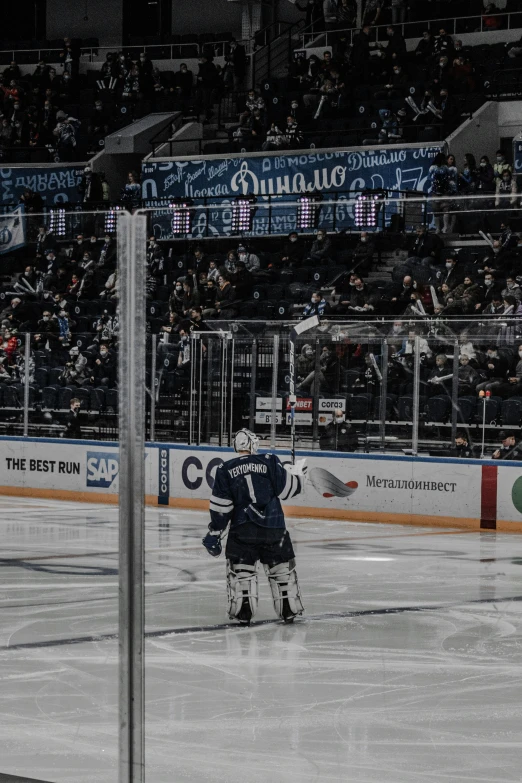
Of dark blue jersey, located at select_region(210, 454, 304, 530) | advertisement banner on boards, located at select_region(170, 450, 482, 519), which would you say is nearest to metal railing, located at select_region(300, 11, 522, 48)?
advertisement banner on boards, located at select_region(170, 450, 482, 519)

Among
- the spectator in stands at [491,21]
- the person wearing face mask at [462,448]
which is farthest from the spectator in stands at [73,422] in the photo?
the spectator in stands at [491,21]

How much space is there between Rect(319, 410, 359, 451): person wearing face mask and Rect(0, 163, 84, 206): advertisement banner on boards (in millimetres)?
12574

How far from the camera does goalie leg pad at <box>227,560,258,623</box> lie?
26.4ft

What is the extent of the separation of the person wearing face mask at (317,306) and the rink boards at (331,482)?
7.84 feet

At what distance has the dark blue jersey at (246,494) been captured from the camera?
311 inches

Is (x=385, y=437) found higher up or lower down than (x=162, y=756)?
higher up

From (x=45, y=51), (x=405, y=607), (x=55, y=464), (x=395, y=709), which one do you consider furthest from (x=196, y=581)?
(x=45, y=51)

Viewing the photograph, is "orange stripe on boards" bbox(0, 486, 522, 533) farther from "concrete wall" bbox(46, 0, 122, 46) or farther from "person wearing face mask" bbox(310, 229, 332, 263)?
"concrete wall" bbox(46, 0, 122, 46)

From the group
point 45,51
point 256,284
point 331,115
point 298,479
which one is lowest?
point 298,479

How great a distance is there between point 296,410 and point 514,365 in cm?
271

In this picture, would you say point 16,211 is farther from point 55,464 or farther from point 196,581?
point 196,581

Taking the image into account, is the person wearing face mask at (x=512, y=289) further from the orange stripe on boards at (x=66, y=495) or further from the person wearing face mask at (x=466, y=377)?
the orange stripe on boards at (x=66, y=495)

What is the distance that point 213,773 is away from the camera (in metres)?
4.75

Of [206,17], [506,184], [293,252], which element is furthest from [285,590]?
[206,17]
